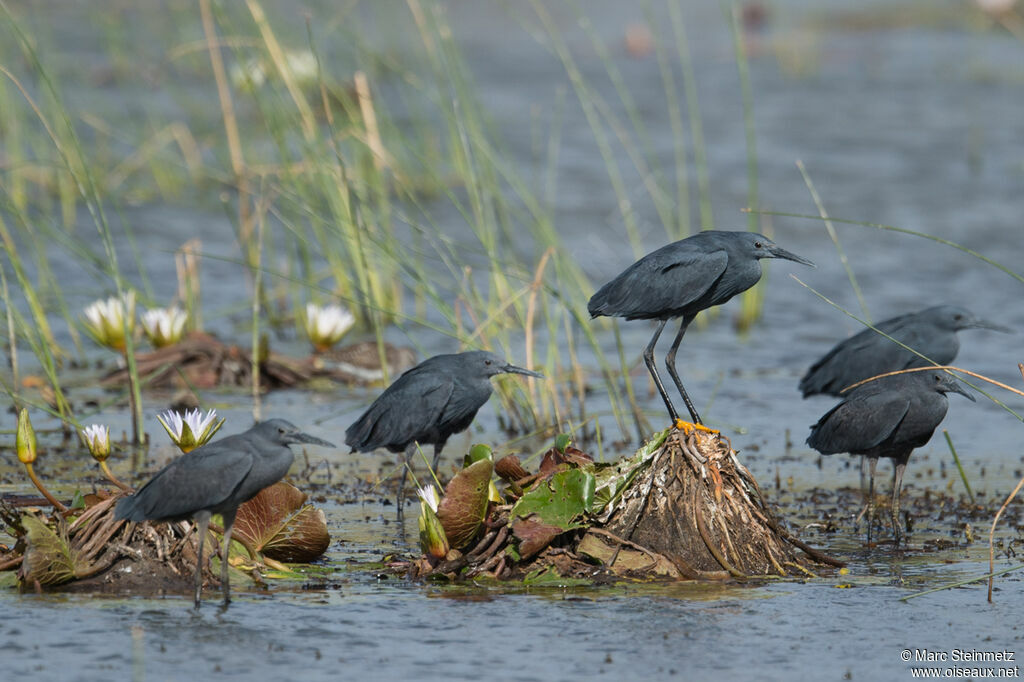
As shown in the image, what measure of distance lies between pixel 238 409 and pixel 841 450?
11.3 ft

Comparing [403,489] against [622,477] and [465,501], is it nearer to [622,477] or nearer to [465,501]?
[465,501]

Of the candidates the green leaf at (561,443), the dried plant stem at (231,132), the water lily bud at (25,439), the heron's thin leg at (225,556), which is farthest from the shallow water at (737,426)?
the dried plant stem at (231,132)

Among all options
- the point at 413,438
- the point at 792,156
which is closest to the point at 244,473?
the point at 413,438

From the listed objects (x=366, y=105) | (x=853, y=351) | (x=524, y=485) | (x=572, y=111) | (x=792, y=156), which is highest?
(x=572, y=111)

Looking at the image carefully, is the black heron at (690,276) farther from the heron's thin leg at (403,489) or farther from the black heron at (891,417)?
the heron's thin leg at (403,489)

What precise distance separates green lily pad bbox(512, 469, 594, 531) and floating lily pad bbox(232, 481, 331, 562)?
2.50 ft

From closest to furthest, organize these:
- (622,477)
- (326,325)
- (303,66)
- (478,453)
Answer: (622,477) < (478,453) < (326,325) < (303,66)

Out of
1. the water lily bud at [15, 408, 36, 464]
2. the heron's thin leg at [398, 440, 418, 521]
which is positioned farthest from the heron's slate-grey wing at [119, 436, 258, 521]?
the heron's thin leg at [398, 440, 418, 521]

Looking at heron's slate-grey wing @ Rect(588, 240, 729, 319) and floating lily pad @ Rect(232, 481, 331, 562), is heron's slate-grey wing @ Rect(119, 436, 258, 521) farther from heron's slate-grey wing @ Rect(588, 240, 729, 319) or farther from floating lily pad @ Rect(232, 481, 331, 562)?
heron's slate-grey wing @ Rect(588, 240, 729, 319)

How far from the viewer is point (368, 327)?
1009cm

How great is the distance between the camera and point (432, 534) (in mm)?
5137

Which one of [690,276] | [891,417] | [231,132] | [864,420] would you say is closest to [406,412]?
[690,276]

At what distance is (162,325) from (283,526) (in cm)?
349

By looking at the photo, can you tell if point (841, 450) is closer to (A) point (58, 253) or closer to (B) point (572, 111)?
(A) point (58, 253)
